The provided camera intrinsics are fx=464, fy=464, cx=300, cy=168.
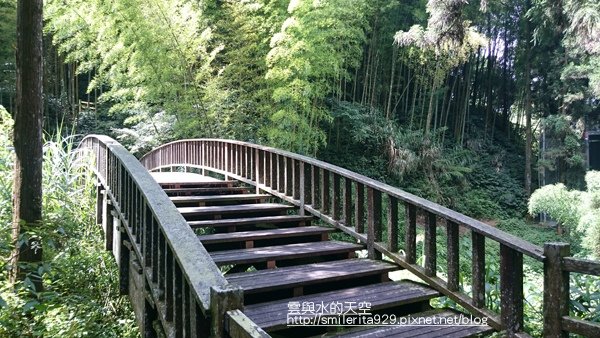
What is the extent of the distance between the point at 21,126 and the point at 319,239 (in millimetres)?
2617

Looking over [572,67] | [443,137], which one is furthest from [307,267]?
[443,137]

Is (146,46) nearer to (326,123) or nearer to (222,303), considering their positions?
(326,123)

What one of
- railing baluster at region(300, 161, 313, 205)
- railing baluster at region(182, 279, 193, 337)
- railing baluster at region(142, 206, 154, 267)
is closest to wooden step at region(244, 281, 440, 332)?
railing baluster at region(182, 279, 193, 337)

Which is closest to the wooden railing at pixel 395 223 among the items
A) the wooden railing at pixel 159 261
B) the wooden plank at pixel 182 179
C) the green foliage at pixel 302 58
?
the wooden plank at pixel 182 179

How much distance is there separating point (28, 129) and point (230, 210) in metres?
1.82

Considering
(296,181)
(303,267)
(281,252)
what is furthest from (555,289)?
(296,181)

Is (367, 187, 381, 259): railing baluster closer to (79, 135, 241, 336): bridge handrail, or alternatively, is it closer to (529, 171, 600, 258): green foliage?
(79, 135, 241, 336): bridge handrail

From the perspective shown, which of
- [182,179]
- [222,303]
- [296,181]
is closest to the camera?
[222,303]

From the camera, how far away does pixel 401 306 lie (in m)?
3.02

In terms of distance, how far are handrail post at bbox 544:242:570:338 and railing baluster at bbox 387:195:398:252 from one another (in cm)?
119

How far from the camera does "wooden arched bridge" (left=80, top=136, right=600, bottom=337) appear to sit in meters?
2.16

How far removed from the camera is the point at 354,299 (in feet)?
9.61

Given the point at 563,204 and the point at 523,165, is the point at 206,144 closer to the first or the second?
the point at 563,204

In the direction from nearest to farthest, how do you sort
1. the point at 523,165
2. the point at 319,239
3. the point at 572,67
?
the point at 319,239
the point at 572,67
the point at 523,165
